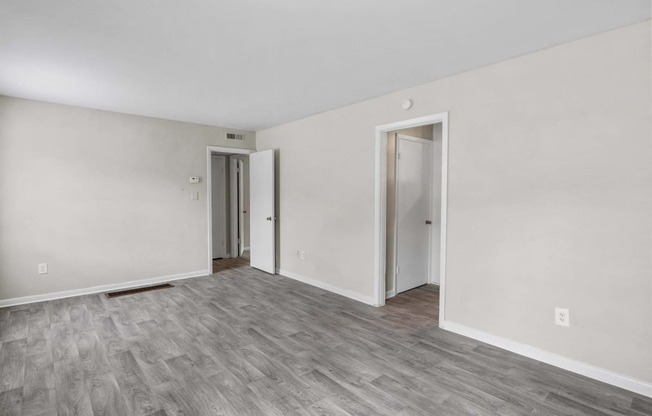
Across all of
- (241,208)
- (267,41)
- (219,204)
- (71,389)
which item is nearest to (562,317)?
(267,41)

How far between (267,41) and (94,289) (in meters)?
3.96

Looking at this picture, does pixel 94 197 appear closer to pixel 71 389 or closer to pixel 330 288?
Answer: pixel 71 389

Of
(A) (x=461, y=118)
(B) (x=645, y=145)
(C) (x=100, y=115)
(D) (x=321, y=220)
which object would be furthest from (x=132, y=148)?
(B) (x=645, y=145)

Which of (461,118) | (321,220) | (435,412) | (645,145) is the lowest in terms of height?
(435,412)

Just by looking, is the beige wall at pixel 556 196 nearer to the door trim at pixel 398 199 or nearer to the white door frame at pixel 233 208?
the door trim at pixel 398 199

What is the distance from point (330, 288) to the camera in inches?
172

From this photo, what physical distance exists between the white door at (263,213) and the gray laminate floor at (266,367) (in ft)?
5.17

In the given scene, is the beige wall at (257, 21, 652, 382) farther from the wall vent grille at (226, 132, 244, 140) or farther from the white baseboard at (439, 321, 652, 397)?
the wall vent grille at (226, 132, 244, 140)

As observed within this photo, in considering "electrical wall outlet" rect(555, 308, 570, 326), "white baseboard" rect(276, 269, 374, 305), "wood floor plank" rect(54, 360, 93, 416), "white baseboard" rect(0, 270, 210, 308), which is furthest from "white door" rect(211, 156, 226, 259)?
"electrical wall outlet" rect(555, 308, 570, 326)

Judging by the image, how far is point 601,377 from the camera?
2254 mm

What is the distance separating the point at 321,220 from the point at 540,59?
295 cm

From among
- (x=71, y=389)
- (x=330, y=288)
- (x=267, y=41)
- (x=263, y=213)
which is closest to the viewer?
(x=71, y=389)

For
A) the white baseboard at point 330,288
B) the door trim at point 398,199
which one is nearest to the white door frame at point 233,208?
the white baseboard at point 330,288

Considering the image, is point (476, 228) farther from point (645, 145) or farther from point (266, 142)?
point (266, 142)
